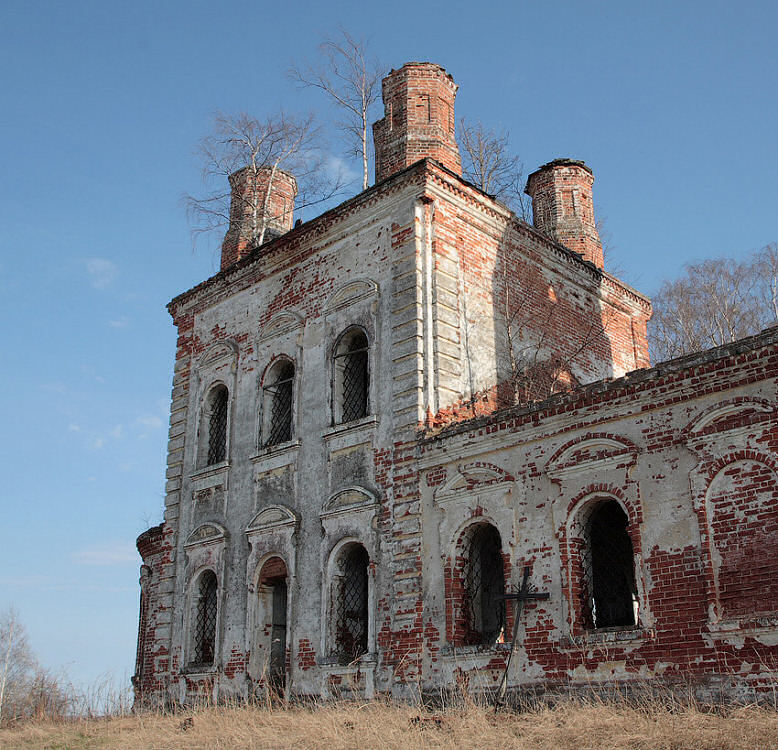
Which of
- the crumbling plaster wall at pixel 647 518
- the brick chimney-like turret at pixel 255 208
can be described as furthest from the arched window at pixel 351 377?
the brick chimney-like turret at pixel 255 208

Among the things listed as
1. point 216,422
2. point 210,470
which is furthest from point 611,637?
point 216,422

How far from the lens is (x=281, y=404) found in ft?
50.4

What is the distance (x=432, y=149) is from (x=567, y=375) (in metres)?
4.56

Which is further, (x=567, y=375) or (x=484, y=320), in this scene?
(x=567, y=375)

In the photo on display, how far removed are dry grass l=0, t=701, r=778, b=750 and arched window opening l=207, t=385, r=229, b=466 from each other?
16.7ft

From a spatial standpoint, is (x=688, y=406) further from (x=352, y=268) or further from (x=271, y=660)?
(x=271, y=660)

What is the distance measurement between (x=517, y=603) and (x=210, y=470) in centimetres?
709

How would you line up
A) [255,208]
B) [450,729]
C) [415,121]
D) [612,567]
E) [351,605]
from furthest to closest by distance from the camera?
1. [255,208]
2. [415,121]
3. [351,605]
4. [612,567]
5. [450,729]

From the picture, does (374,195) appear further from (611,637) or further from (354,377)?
(611,637)

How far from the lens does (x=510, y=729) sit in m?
8.68

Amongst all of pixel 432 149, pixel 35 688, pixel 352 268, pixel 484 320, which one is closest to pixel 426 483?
pixel 484 320

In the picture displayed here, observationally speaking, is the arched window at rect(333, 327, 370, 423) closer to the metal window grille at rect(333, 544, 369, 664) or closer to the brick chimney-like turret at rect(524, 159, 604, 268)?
the metal window grille at rect(333, 544, 369, 664)

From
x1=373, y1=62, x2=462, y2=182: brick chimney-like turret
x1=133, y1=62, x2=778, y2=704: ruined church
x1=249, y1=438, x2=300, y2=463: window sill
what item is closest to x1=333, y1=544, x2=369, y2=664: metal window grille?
x1=133, y1=62, x2=778, y2=704: ruined church

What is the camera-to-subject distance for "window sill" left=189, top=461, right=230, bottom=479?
15.4 m
